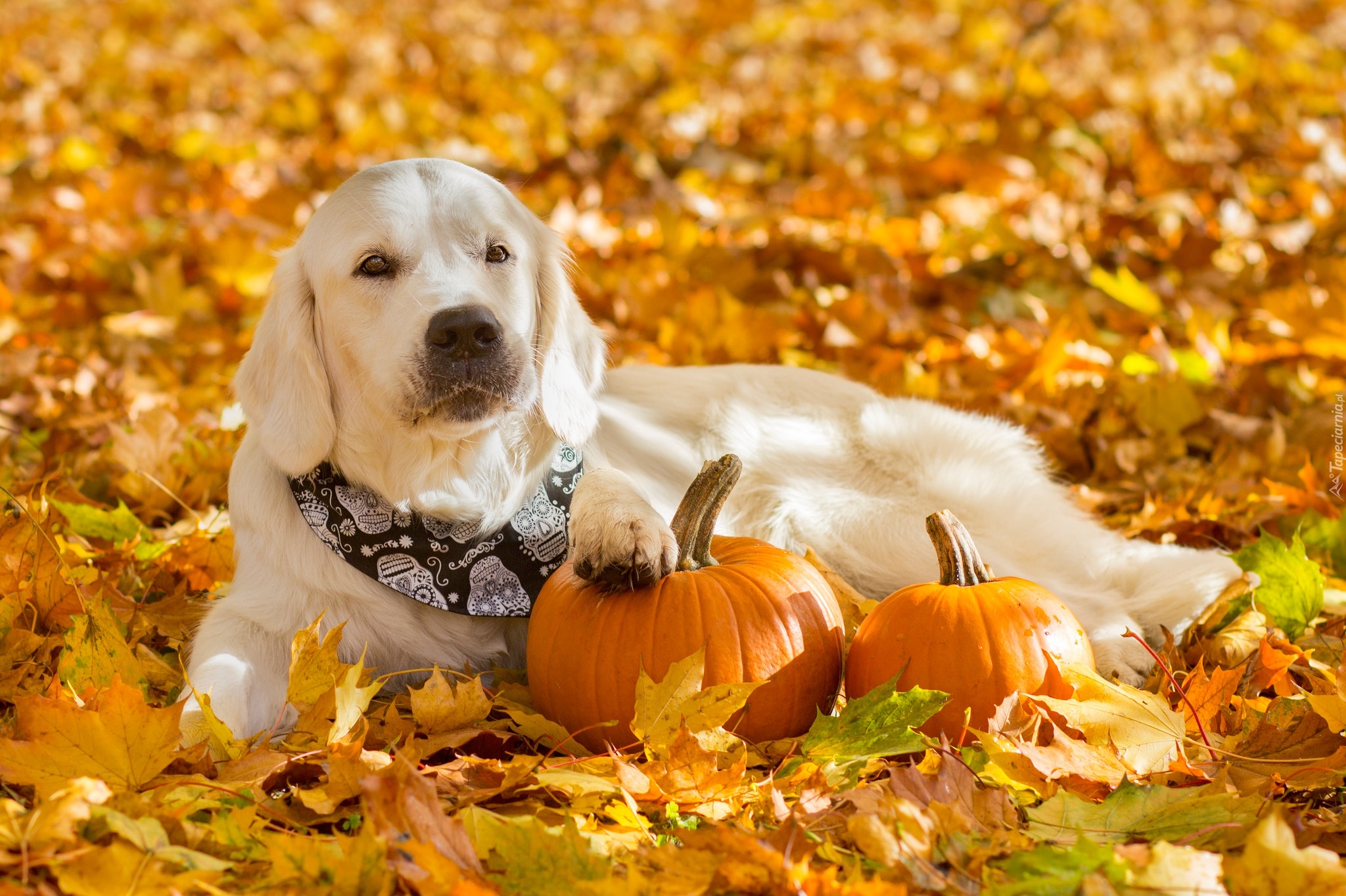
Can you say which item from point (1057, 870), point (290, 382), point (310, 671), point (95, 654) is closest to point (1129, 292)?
point (290, 382)

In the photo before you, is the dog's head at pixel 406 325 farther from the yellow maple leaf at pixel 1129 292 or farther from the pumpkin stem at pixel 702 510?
the yellow maple leaf at pixel 1129 292

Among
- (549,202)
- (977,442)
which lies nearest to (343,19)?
(549,202)

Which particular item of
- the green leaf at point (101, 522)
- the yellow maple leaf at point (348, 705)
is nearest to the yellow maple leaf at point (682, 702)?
the yellow maple leaf at point (348, 705)

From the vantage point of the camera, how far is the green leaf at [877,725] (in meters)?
1.91

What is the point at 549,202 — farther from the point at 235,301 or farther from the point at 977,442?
the point at 977,442

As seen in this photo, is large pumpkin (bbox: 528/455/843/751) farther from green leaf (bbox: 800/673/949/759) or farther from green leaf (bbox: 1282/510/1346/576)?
green leaf (bbox: 1282/510/1346/576)

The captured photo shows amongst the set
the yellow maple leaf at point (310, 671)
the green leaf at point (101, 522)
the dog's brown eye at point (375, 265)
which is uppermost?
the dog's brown eye at point (375, 265)

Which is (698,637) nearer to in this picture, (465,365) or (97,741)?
(465,365)

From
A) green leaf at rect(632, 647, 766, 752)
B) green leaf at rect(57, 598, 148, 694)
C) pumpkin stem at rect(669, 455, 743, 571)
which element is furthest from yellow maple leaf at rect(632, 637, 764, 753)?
green leaf at rect(57, 598, 148, 694)

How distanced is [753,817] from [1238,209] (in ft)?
17.0

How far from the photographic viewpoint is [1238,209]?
5828mm

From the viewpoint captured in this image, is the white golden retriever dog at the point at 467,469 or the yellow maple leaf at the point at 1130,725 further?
the white golden retriever dog at the point at 467,469

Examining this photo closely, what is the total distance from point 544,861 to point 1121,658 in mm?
1444

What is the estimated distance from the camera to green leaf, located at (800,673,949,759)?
6.28ft
